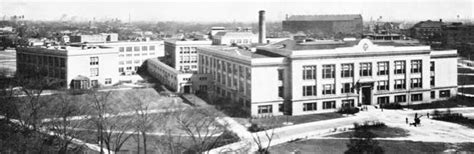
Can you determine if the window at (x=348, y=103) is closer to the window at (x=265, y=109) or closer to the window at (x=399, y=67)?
the window at (x=399, y=67)

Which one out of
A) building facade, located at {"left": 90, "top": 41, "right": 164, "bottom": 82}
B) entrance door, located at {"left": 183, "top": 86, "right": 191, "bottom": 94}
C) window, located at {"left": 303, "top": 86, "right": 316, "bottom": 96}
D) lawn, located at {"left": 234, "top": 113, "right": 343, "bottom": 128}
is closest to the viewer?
lawn, located at {"left": 234, "top": 113, "right": 343, "bottom": 128}

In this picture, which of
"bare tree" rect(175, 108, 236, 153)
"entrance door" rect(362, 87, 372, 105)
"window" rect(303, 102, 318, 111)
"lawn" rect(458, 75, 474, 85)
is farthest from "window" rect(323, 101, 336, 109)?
"lawn" rect(458, 75, 474, 85)

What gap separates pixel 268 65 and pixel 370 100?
1823 cm

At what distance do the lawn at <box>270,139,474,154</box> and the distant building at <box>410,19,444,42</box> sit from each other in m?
116

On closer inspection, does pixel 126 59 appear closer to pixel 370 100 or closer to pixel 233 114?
pixel 233 114

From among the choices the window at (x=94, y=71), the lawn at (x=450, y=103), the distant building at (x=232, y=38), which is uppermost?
the distant building at (x=232, y=38)

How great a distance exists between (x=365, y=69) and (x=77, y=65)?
52.9 m

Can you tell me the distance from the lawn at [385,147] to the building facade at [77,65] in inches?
2038

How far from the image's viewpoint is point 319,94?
235 feet

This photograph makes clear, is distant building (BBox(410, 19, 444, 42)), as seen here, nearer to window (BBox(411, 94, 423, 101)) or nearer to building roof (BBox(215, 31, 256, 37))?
building roof (BBox(215, 31, 256, 37))

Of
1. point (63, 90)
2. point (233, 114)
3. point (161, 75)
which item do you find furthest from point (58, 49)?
point (233, 114)

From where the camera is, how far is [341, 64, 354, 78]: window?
239ft

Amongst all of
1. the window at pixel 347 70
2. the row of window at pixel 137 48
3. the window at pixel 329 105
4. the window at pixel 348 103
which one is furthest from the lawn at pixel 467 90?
the row of window at pixel 137 48

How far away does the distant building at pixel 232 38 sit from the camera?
10919 cm
